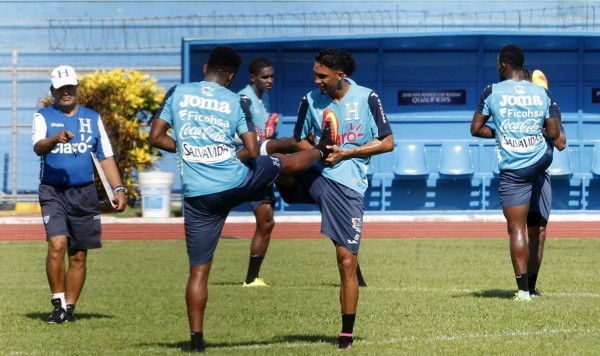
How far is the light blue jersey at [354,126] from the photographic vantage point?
9.11 m

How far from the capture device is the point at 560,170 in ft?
89.4

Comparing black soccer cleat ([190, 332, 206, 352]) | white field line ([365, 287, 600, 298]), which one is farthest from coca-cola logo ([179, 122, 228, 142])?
white field line ([365, 287, 600, 298])

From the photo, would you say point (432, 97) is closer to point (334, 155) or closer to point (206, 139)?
point (334, 155)

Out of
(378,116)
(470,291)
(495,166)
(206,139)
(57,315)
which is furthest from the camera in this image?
(495,166)

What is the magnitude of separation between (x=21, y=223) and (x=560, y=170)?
1139 cm

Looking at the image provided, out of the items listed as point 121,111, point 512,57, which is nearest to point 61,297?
point 512,57

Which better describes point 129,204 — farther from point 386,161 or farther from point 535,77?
point 535,77

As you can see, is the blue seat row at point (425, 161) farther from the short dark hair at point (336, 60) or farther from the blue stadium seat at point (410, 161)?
the short dark hair at point (336, 60)

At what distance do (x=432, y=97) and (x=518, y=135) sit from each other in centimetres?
1697

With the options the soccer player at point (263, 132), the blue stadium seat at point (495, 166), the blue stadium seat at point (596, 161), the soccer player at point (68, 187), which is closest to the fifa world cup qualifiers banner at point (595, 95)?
the blue stadium seat at point (596, 161)

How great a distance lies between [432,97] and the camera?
2844 centimetres

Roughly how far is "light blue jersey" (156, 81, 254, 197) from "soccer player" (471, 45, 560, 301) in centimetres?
368

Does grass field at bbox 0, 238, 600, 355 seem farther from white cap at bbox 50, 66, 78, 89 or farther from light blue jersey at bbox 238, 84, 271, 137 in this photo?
white cap at bbox 50, 66, 78, 89

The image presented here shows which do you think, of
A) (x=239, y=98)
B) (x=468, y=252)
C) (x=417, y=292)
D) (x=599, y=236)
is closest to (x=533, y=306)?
(x=417, y=292)
